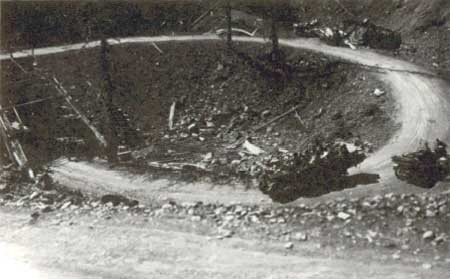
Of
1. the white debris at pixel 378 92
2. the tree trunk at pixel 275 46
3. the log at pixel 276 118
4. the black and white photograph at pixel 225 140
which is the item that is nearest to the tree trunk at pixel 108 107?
the black and white photograph at pixel 225 140

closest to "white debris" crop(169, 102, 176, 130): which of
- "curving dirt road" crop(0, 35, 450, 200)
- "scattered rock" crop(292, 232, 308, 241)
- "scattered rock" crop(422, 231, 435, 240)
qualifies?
"curving dirt road" crop(0, 35, 450, 200)

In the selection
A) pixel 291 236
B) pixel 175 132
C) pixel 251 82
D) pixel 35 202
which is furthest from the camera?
pixel 251 82

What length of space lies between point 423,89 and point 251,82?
5.38 meters

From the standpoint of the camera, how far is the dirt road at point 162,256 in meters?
7.99

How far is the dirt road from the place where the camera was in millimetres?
7992

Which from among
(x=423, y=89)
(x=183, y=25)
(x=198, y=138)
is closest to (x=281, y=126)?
(x=198, y=138)

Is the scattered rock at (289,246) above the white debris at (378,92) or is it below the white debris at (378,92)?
below

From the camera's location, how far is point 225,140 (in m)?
13.7

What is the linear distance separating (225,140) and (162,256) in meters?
5.71

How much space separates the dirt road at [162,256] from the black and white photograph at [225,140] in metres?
0.03

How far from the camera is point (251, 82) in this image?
1585 cm

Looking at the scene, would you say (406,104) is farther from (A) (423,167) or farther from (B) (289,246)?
(B) (289,246)

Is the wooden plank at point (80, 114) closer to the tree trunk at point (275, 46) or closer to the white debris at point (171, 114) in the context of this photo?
the white debris at point (171, 114)

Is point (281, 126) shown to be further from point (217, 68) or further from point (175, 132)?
point (217, 68)
